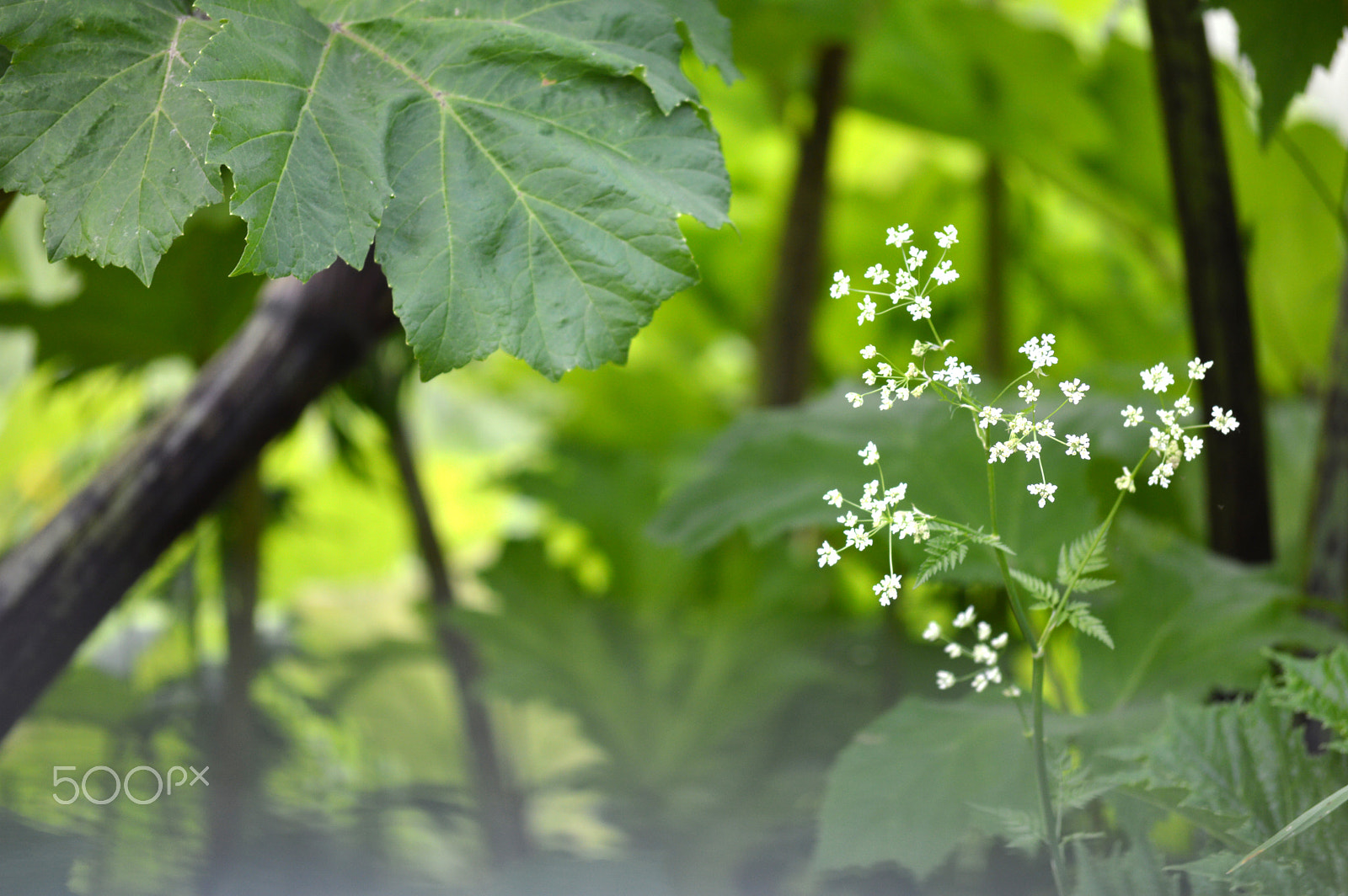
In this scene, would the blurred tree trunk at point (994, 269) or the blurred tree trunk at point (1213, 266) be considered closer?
the blurred tree trunk at point (1213, 266)

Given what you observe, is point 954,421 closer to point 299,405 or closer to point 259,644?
point 299,405

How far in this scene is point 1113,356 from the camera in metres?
0.74

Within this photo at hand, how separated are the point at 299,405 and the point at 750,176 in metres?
0.53

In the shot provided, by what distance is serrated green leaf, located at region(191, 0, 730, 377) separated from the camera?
0.23 meters

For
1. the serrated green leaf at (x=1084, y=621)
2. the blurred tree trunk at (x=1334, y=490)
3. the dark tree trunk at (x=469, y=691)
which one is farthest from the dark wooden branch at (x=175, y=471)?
the blurred tree trunk at (x=1334, y=490)

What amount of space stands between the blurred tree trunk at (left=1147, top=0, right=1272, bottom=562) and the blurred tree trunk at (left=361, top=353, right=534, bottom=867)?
0.34 metres

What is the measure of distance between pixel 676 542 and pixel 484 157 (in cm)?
22

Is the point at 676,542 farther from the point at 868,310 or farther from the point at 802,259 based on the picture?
the point at 802,259

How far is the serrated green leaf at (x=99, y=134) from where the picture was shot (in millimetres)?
224

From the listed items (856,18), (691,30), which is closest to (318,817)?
(691,30)

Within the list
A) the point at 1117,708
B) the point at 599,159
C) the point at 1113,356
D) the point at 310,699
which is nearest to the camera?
the point at 599,159

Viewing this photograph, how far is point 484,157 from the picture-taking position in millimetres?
253

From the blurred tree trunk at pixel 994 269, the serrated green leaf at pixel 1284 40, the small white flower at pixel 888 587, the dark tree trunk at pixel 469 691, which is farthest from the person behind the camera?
the blurred tree trunk at pixel 994 269

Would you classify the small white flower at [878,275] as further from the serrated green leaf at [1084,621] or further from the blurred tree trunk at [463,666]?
the blurred tree trunk at [463,666]
